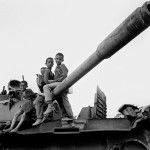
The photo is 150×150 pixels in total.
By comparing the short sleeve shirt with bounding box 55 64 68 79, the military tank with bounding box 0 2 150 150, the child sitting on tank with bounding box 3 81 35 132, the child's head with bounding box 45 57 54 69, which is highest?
the child's head with bounding box 45 57 54 69

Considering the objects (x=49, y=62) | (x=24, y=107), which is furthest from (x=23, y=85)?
(x=49, y=62)

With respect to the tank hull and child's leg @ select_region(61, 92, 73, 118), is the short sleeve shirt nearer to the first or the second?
child's leg @ select_region(61, 92, 73, 118)

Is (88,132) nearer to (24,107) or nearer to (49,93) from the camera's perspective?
(49,93)

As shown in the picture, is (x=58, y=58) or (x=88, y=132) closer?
(x=88, y=132)

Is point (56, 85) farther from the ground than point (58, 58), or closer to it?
closer to it

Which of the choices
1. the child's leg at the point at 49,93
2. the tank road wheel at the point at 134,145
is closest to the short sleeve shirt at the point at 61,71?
the child's leg at the point at 49,93

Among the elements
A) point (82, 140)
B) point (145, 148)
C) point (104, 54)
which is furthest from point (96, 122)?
point (104, 54)

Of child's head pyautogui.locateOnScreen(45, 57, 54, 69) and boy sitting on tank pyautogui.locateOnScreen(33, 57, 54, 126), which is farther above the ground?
child's head pyautogui.locateOnScreen(45, 57, 54, 69)

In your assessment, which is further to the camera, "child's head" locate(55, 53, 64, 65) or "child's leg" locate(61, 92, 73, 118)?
"child's head" locate(55, 53, 64, 65)

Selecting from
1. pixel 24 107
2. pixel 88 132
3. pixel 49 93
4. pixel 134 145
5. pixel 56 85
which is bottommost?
pixel 134 145

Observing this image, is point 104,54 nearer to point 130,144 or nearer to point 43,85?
point 130,144

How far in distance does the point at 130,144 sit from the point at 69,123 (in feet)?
4.70

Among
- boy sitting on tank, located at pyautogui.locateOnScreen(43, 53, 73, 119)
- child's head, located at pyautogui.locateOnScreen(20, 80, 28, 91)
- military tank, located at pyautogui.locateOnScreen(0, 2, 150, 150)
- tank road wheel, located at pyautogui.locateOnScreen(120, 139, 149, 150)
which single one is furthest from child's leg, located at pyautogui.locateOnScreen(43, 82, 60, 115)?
tank road wheel, located at pyautogui.locateOnScreen(120, 139, 149, 150)

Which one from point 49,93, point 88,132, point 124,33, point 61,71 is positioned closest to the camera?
point 124,33
